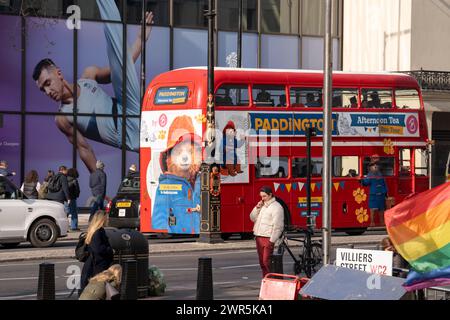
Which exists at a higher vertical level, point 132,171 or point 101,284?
point 132,171

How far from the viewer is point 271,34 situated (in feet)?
147

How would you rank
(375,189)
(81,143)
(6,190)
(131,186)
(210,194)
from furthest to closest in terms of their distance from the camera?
1. (81,143)
2. (131,186)
3. (375,189)
4. (210,194)
5. (6,190)

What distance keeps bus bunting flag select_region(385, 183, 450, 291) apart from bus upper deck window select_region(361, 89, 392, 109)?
2006 cm

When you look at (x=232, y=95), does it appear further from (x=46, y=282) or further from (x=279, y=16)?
(x=279, y=16)

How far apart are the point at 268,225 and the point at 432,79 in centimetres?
2914

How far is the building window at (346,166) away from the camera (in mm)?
29672

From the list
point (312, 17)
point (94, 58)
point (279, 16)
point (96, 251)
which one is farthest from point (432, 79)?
point (96, 251)

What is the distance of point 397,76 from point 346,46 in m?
18.2

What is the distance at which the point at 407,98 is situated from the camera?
30.6 m

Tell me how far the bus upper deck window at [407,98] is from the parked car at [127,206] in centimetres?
733

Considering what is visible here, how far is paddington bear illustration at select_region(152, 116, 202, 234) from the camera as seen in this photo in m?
27.9

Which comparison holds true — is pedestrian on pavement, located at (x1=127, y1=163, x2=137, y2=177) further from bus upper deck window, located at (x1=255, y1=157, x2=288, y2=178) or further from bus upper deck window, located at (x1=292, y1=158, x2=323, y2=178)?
bus upper deck window, located at (x1=292, y1=158, x2=323, y2=178)
